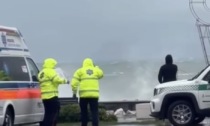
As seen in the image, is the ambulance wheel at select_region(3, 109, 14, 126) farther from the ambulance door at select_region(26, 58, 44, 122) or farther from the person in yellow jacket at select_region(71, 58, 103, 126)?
the person in yellow jacket at select_region(71, 58, 103, 126)

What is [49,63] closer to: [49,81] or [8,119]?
[49,81]

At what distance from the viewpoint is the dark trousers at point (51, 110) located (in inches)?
761

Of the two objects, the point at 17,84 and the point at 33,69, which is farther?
the point at 33,69

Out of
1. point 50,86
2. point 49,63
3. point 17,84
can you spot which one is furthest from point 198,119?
point 17,84

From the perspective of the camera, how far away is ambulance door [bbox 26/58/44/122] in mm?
19438

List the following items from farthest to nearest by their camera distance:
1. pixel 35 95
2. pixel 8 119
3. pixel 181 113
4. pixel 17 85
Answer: pixel 181 113 < pixel 35 95 < pixel 17 85 < pixel 8 119

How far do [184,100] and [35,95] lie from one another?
13.0ft

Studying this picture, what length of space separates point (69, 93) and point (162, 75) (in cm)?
1406

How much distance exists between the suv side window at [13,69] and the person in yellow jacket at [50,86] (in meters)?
0.41

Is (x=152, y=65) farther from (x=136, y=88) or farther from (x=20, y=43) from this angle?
(x=20, y=43)

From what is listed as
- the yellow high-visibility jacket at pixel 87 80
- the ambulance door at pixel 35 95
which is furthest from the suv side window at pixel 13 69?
the yellow high-visibility jacket at pixel 87 80

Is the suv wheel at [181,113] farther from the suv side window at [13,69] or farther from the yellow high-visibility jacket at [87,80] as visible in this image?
the suv side window at [13,69]

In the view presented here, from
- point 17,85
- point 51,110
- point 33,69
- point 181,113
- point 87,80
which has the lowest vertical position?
point 181,113

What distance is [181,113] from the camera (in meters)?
20.8
